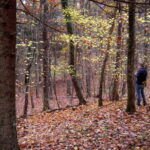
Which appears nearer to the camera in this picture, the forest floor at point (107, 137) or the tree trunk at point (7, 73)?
the tree trunk at point (7, 73)

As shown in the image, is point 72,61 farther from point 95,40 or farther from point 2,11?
point 2,11

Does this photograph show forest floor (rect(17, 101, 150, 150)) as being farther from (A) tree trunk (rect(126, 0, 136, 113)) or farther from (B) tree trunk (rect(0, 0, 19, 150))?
(B) tree trunk (rect(0, 0, 19, 150))

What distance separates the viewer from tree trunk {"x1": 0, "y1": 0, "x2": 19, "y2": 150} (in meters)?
3.80

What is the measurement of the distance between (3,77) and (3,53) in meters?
0.48

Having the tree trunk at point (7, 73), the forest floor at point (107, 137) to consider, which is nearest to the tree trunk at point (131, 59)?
the forest floor at point (107, 137)

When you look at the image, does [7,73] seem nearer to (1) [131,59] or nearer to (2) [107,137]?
(2) [107,137]

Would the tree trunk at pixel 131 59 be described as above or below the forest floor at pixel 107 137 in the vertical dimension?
above

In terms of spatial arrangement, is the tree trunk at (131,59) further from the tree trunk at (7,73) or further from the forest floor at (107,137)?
the tree trunk at (7,73)

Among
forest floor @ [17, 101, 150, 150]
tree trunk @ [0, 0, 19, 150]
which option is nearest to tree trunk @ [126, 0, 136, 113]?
forest floor @ [17, 101, 150, 150]

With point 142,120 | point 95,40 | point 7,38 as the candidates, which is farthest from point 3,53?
point 95,40

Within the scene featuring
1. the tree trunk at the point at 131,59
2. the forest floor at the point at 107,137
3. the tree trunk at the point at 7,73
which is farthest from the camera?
the tree trunk at the point at 131,59

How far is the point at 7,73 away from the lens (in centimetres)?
388

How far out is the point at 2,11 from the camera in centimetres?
376

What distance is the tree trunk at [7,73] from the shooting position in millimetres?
3797
